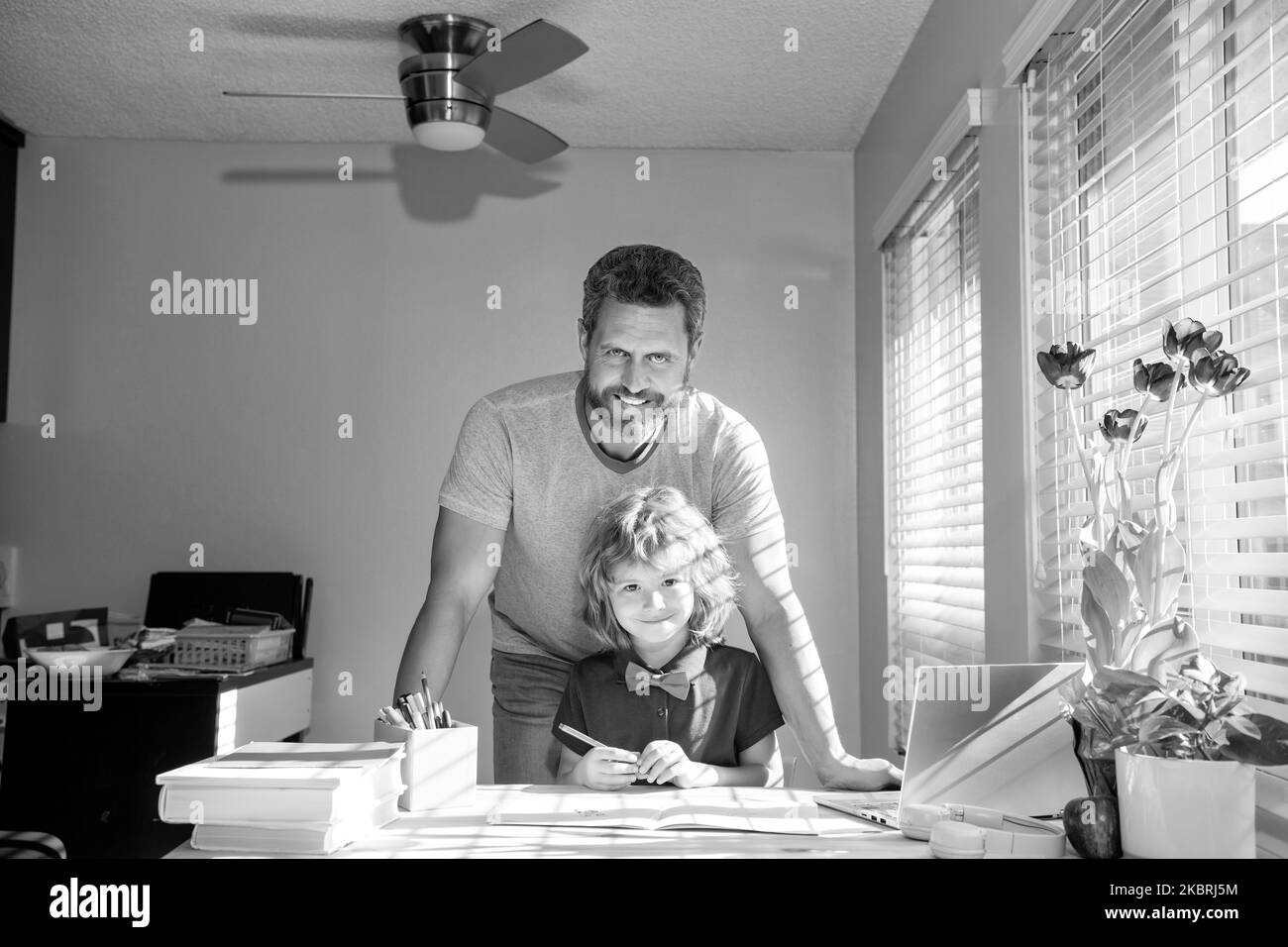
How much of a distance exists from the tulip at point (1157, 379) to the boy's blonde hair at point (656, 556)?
0.72 m

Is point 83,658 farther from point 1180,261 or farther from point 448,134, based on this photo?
point 1180,261

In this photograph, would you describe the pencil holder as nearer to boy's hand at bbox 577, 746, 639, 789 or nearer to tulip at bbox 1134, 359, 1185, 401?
boy's hand at bbox 577, 746, 639, 789

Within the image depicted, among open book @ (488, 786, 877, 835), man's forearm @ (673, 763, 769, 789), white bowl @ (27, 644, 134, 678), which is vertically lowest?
man's forearm @ (673, 763, 769, 789)

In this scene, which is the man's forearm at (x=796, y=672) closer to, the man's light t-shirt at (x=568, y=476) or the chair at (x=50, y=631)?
the man's light t-shirt at (x=568, y=476)

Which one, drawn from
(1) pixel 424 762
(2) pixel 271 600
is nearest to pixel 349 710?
(2) pixel 271 600

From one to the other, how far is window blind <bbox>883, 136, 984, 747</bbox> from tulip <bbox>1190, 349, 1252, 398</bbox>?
1243 millimetres

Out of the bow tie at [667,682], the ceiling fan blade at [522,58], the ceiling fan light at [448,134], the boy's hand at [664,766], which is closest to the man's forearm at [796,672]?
the bow tie at [667,682]

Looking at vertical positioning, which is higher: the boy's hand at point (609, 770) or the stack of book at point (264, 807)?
the stack of book at point (264, 807)

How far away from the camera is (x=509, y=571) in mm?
1880

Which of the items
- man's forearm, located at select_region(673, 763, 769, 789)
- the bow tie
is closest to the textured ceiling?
the bow tie

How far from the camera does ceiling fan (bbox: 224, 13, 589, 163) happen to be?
2.11 metres

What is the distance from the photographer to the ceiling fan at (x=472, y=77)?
2.11 meters
